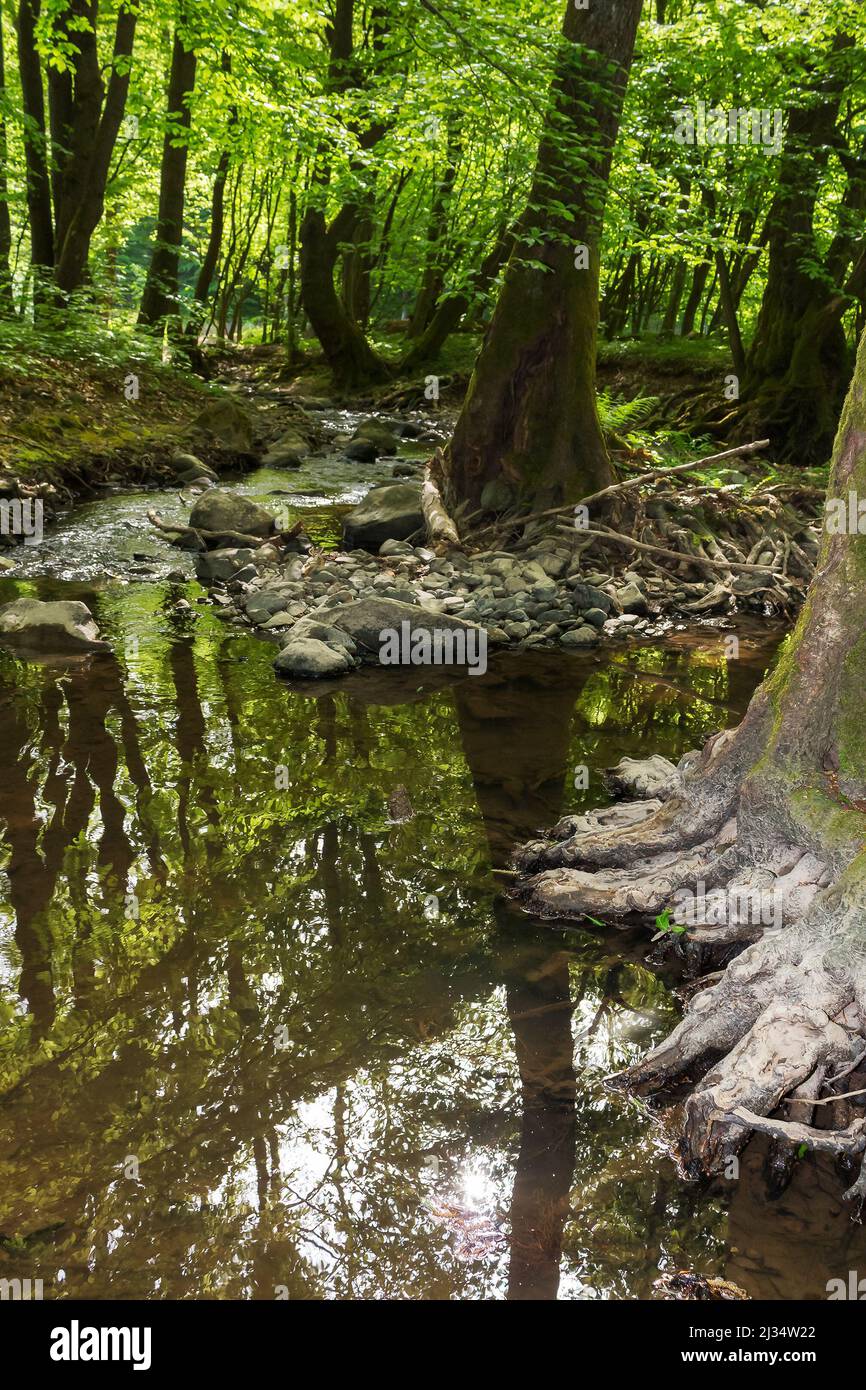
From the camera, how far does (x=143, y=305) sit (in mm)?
20672

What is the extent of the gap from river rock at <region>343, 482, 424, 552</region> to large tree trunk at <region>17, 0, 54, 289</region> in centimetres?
832

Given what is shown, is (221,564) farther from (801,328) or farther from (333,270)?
(333,270)

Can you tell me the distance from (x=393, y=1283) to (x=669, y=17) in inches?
1064

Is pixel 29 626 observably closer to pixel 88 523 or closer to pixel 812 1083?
pixel 88 523

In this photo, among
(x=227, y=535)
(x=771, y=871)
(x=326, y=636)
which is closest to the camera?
(x=771, y=871)

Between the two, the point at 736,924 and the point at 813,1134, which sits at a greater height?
the point at 736,924

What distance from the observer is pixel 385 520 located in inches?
482

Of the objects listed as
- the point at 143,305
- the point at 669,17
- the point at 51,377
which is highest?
the point at 669,17

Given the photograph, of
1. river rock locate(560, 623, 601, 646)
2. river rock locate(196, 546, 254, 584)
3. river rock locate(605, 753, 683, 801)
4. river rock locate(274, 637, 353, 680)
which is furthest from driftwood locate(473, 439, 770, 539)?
river rock locate(605, 753, 683, 801)

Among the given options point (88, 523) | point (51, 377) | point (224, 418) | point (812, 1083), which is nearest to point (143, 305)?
point (224, 418)

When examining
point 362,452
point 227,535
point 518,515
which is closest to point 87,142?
point 362,452

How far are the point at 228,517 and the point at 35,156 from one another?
10.4m

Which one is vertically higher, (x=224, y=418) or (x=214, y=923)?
(x=224, y=418)

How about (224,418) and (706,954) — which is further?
(224,418)
